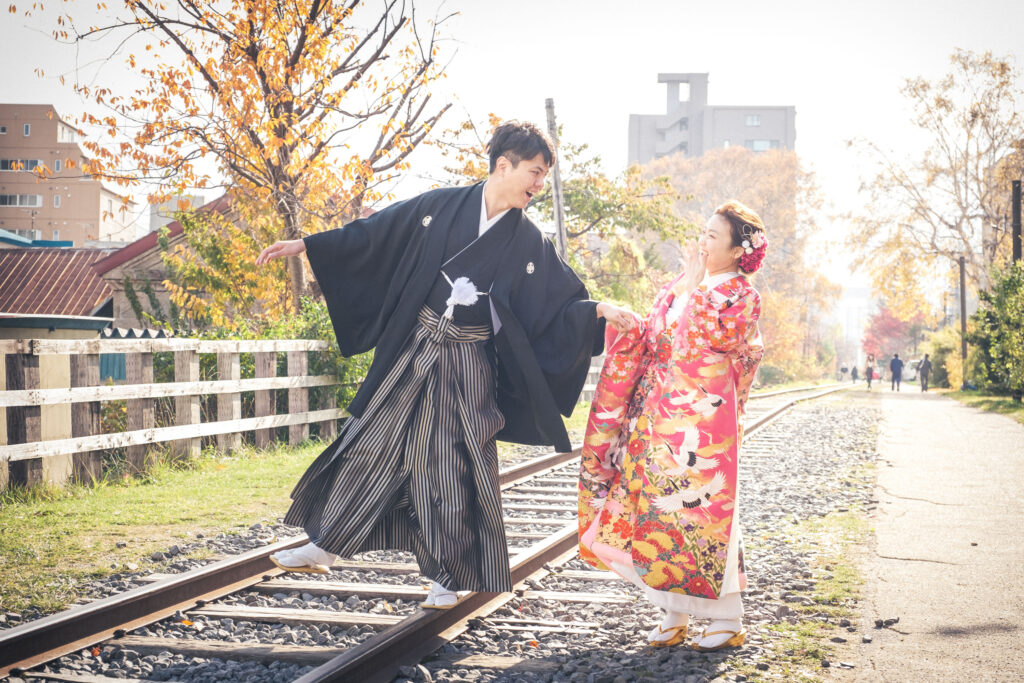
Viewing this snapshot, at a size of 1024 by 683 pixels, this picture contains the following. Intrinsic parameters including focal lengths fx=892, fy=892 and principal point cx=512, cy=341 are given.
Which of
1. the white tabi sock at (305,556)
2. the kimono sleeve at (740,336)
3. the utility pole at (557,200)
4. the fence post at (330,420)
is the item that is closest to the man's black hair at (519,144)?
the kimono sleeve at (740,336)

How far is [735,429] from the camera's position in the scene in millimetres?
3508

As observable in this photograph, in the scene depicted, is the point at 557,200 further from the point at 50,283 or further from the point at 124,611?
the point at 50,283

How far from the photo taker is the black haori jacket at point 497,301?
3785mm

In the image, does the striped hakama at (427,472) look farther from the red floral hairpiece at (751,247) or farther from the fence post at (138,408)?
the fence post at (138,408)

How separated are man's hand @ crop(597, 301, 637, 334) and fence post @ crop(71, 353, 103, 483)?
4.86m

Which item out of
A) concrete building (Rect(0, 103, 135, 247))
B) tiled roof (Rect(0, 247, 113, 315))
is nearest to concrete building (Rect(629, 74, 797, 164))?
concrete building (Rect(0, 103, 135, 247))

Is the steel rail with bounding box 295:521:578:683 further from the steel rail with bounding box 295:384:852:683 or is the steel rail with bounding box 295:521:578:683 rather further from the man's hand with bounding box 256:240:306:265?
the man's hand with bounding box 256:240:306:265

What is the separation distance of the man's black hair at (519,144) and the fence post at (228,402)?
566 cm

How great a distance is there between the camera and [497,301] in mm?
3764

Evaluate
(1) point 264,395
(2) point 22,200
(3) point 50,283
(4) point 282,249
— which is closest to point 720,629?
(4) point 282,249

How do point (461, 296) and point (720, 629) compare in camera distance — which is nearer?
point (720, 629)

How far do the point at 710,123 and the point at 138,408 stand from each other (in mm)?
80087

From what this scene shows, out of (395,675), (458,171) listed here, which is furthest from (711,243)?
(458,171)

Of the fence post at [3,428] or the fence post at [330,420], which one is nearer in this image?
the fence post at [3,428]
